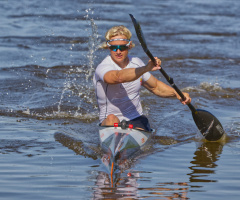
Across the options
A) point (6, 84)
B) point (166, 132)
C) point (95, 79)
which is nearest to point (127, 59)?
point (95, 79)

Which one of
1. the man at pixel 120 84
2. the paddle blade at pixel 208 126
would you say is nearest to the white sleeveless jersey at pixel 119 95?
the man at pixel 120 84

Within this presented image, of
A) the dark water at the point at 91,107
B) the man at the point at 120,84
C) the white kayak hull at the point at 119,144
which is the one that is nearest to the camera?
the dark water at the point at 91,107

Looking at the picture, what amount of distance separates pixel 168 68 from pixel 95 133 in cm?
526

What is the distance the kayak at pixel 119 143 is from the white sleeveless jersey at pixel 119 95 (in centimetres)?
32

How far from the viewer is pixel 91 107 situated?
9.45 m

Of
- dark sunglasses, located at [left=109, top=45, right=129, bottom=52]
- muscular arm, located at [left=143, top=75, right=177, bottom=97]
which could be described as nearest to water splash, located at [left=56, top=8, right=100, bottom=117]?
muscular arm, located at [left=143, top=75, right=177, bottom=97]

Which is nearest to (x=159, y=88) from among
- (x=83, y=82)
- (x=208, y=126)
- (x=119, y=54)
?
(x=119, y=54)

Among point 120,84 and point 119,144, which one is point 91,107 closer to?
point 120,84

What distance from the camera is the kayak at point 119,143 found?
5.78 metres

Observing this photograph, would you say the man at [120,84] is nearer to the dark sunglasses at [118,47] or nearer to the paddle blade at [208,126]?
the dark sunglasses at [118,47]

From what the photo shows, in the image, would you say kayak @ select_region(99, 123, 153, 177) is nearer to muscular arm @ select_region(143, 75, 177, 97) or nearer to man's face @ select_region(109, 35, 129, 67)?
muscular arm @ select_region(143, 75, 177, 97)

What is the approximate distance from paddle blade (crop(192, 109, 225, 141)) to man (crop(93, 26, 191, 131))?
870mm

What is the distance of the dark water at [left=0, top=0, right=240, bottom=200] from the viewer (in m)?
5.28

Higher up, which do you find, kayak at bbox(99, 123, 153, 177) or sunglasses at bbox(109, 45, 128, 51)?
sunglasses at bbox(109, 45, 128, 51)
